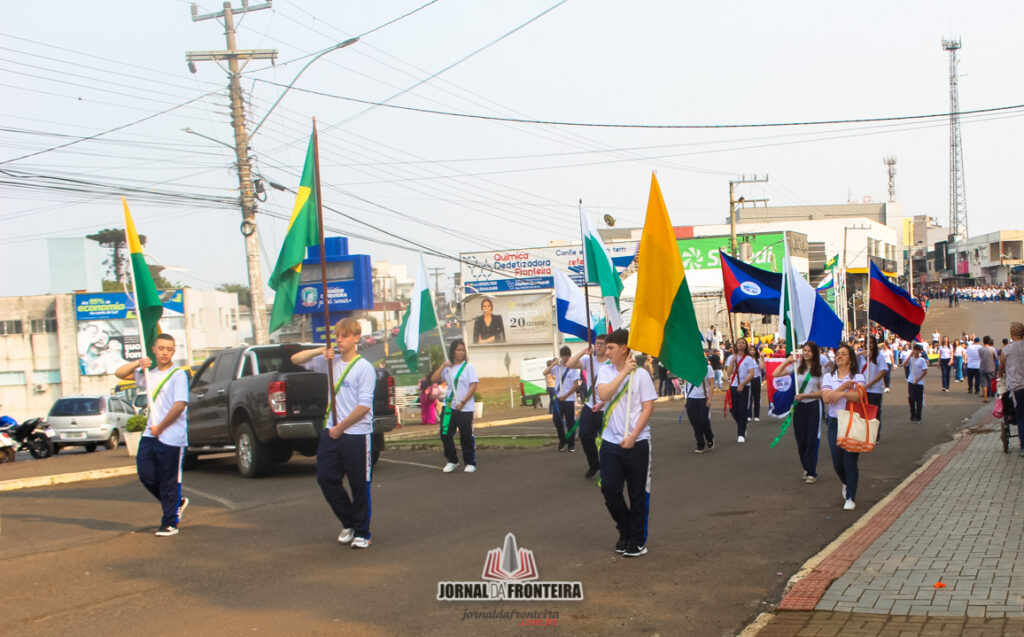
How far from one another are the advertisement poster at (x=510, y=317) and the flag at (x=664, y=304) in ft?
125

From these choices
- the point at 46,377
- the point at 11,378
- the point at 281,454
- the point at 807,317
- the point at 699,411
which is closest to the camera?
the point at 807,317

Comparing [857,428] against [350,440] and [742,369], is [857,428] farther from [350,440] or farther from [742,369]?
[742,369]

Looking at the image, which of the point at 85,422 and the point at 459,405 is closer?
the point at 459,405

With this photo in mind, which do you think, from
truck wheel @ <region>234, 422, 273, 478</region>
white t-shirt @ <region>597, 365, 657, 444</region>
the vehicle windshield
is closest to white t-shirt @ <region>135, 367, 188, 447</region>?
white t-shirt @ <region>597, 365, 657, 444</region>

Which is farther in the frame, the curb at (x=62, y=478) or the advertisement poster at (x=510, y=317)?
the advertisement poster at (x=510, y=317)

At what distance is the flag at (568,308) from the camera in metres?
15.0

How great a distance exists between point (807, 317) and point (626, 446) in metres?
7.50

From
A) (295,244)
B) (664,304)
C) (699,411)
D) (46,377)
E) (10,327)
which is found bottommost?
(46,377)

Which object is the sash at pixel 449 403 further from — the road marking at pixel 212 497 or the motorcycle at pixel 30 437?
the motorcycle at pixel 30 437

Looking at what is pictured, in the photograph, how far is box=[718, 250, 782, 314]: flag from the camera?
53.2ft

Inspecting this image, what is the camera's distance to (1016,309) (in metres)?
67.3

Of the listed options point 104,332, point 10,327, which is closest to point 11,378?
point 10,327

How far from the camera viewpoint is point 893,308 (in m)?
13.7

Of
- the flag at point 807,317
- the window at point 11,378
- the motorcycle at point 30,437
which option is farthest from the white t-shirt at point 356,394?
the window at point 11,378
